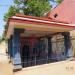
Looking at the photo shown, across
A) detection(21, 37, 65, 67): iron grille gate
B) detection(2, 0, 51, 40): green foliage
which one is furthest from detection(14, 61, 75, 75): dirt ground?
detection(2, 0, 51, 40): green foliage

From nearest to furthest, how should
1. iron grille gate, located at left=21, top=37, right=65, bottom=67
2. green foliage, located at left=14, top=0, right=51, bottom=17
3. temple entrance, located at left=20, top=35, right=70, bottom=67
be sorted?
iron grille gate, located at left=21, top=37, right=65, bottom=67 → temple entrance, located at left=20, top=35, right=70, bottom=67 → green foliage, located at left=14, top=0, right=51, bottom=17

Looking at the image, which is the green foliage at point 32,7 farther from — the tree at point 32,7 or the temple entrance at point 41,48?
the temple entrance at point 41,48

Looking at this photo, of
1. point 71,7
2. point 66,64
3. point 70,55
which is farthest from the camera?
point 71,7

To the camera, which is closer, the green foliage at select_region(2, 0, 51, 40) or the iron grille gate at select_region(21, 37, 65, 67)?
the iron grille gate at select_region(21, 37, 65, 67)

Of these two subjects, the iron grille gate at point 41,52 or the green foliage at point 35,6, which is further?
the green foliage at point 35,6

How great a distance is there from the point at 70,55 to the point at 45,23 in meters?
3.59

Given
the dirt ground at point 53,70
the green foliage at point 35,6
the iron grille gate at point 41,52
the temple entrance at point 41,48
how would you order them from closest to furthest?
the dirt ground at point 53,70
the iron grille gate at point 41,52
the temple entrance at point 41,48
the green foliage at point 35,6

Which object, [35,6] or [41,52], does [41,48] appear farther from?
[35,6]

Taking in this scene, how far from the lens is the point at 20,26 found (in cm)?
1220

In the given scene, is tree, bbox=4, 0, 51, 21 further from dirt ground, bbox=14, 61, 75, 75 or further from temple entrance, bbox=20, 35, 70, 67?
dirt ground, bbox=14, 61, 75, 75

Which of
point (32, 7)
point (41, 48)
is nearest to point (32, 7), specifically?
point (32, 7)

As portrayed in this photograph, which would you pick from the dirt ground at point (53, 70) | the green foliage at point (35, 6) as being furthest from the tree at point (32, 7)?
the dirt ground at point (53, 70)

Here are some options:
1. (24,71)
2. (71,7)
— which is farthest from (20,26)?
(71,7)

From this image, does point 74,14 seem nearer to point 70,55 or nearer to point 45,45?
point 70,55
